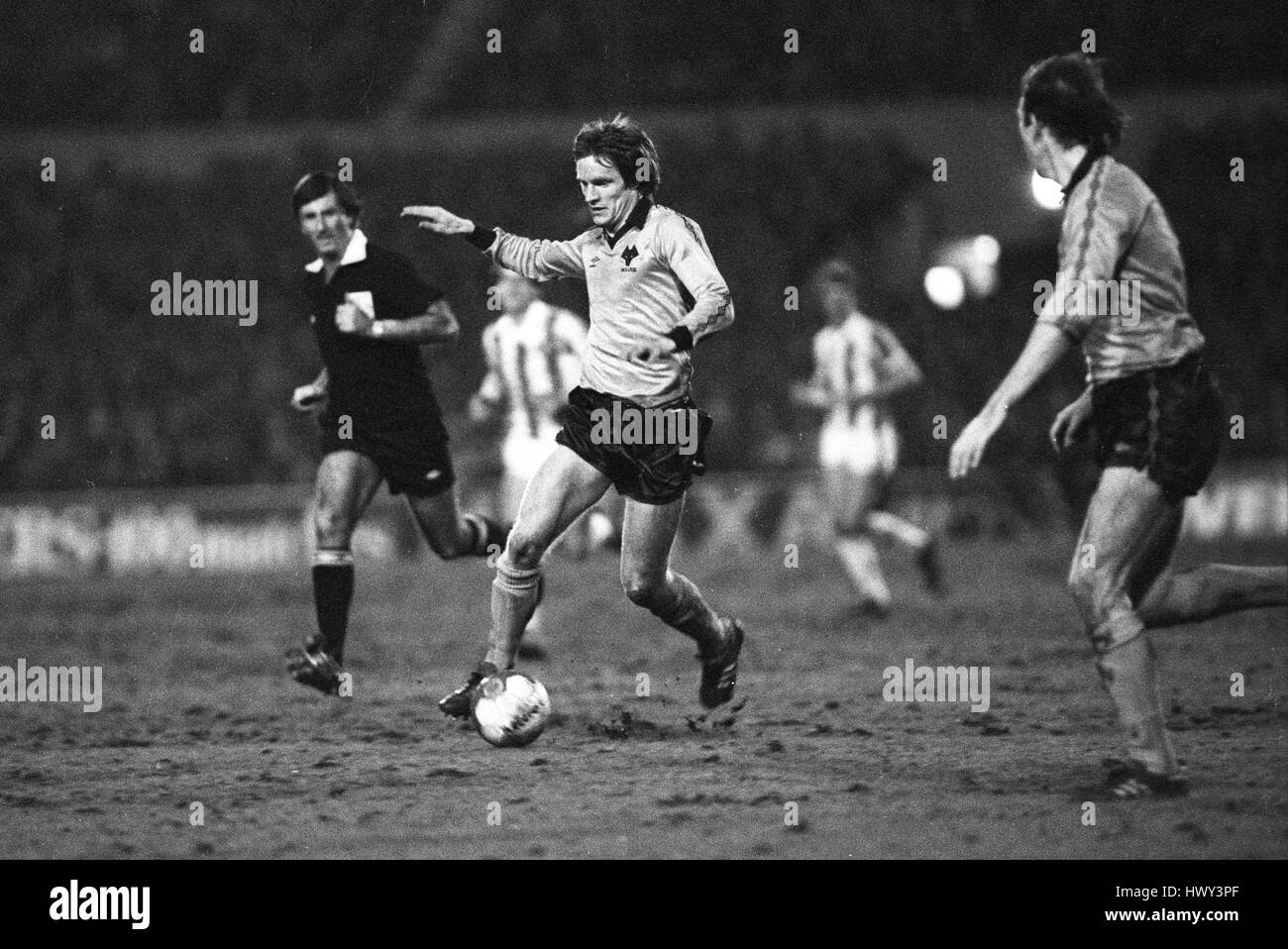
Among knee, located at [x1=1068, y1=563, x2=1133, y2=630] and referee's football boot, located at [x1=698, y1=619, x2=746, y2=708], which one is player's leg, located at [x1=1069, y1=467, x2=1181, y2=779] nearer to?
knee, located at [x1=1068, y1=563, x2=1133, y2=630]

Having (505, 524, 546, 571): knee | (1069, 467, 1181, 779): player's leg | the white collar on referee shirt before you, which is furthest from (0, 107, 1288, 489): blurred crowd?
(1069, 467, 1181, 779): player's leg

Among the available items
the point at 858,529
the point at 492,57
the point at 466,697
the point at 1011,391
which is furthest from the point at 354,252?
the point at 492,57

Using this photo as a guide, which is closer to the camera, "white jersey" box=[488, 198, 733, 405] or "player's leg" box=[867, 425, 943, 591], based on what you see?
"white jersey" box=[488, 198, 733, 405]

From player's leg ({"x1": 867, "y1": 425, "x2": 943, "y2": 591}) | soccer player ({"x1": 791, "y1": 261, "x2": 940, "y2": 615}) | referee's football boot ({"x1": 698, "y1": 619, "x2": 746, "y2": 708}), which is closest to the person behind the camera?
referee's football boot ({"x1": 698, "y1": 619, "x2": 746, "y2": 708})

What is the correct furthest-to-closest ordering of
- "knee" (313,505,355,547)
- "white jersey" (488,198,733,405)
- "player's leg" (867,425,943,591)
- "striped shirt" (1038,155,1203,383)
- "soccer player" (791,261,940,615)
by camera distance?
"player's leg" (867,425,943,591), "soccer player" (791,261,940,615), "knee" (313,505,355,547), "white jersey" (488,198,733,405), "striped shirt" (1038,155,1203,383)

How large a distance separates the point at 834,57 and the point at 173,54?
8856 mm

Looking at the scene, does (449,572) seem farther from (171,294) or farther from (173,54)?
(173,54)

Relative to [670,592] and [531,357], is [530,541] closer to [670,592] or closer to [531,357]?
[670,592]

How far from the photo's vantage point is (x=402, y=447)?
332 inches

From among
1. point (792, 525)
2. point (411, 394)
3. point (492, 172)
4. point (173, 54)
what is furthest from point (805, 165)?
point (411, 394)

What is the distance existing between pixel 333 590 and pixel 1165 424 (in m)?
4.25

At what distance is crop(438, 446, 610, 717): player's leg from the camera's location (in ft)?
23.0

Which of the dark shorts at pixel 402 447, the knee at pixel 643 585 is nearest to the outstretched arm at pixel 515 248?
the knee at pixel 643 585

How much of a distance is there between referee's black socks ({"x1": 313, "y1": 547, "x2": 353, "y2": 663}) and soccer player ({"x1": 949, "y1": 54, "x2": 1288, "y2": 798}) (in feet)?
12.0
